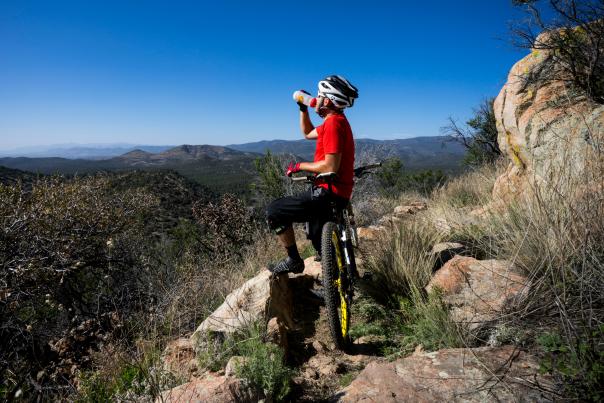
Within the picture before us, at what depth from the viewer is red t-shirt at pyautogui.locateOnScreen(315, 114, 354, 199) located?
9.05ft

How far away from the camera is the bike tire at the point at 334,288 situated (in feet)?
8.89

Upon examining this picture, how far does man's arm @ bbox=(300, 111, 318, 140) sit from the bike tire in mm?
1262

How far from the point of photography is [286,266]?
3.32 meters

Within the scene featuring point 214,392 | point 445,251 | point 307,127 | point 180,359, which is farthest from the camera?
point 307,127

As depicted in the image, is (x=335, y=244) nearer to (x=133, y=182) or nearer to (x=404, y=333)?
(x=404, y=333)

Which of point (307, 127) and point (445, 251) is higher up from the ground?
point (307, 127)

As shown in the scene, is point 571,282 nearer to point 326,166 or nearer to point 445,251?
point 445,251

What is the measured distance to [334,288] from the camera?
2.74 metres

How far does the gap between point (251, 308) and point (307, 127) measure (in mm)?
2030

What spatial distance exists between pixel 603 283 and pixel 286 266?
2.33 m

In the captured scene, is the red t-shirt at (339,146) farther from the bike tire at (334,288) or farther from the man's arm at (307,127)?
the man's arm at (307,127)

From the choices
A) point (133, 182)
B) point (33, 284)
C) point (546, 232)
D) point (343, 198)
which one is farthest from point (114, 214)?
point (133, 182)

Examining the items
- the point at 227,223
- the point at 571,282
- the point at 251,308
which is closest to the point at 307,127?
the point at 251,308

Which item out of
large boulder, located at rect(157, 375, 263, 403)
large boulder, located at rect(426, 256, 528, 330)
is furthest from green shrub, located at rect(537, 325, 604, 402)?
large boulder, located at rect(157, 375, 263, 403)
